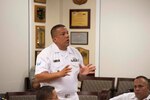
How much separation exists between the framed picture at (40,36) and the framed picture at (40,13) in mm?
137

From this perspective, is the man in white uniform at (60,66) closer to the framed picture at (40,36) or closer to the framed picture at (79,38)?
the framed picture at (40,36)

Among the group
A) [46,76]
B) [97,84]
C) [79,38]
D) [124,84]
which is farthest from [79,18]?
[46,76]

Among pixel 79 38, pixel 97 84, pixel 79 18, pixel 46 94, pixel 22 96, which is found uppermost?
pixel 79 18

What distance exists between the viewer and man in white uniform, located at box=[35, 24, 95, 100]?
2672 millimetres

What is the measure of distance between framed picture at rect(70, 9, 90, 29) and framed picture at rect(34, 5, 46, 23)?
550 mm

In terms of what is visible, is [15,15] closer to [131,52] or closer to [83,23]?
[83,23]

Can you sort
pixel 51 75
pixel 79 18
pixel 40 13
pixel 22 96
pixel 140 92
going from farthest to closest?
1. pixel 79 18
2. pixel 40 13
3. pixel 140 92
4. pixel 22 96
5. pixel 51 75

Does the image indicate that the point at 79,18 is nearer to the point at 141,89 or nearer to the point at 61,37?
the point at 141,89

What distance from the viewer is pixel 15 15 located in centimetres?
480

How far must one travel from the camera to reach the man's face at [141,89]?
369cm

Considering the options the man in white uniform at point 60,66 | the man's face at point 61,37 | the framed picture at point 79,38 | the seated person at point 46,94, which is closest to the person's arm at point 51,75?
the man in white uniform at point 60,66

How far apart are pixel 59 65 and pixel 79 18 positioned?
317 cm

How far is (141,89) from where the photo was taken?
371 centimetres

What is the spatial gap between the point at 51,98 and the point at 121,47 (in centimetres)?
369
